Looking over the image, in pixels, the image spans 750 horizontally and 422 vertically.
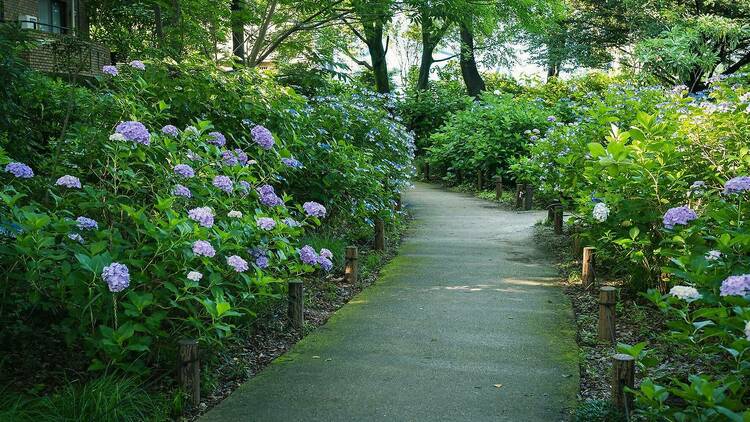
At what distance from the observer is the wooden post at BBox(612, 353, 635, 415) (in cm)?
402

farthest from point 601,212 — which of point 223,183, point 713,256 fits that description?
point 223,183

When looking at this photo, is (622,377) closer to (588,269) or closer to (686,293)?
(686,293)

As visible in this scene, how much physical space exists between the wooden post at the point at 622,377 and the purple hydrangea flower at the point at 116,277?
8.73ft

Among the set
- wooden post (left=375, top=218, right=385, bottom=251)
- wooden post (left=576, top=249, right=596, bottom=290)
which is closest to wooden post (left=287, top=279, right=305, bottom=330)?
wooden post (left=576, top=249, right=596, bottom=290)

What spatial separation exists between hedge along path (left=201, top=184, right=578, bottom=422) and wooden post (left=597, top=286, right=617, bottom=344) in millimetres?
240

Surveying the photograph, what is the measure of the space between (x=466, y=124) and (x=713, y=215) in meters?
14.8

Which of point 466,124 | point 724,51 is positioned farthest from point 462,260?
point 724,51

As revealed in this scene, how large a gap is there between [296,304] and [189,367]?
1727 millimetres

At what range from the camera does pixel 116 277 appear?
12.5 feet

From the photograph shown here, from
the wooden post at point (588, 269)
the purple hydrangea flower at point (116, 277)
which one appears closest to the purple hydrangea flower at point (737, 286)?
the purple hydrangea flower at point (116, 277)

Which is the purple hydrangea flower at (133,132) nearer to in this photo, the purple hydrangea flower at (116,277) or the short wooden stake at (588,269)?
the purple hydrangea flower at (116,277)

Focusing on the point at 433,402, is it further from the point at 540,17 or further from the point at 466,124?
the point at 540,17

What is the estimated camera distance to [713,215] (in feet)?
15.0

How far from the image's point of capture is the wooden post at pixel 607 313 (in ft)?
17.7
